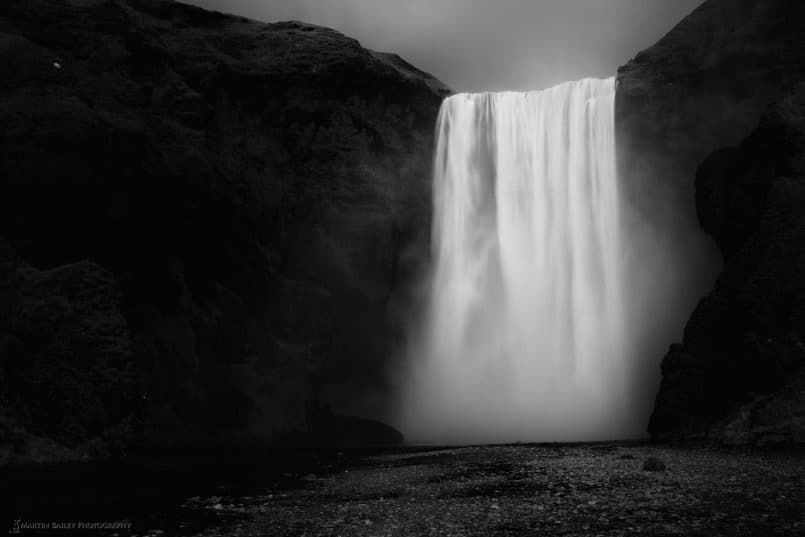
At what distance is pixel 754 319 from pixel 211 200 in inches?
1075

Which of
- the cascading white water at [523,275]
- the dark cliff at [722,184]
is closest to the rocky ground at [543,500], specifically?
the dark cliff at [722,184]

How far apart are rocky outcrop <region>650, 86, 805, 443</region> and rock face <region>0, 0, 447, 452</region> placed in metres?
19.5

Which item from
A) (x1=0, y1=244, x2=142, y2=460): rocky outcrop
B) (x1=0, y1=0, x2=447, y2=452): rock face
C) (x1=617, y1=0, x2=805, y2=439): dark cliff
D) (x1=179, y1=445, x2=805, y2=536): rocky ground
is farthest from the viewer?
(x1=0, y1=0, x2=447, y2=452): rock face

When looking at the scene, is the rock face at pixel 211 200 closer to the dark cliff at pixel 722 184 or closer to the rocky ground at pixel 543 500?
the rocky ground at pixel 543 500

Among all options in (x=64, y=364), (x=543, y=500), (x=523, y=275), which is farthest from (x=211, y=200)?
(x=543, y=500)

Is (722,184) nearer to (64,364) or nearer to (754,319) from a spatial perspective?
(754,319)

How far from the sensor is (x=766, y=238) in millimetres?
25141

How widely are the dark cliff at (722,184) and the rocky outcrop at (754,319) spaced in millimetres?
51

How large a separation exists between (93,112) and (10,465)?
1702 cm

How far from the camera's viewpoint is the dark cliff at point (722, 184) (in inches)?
947

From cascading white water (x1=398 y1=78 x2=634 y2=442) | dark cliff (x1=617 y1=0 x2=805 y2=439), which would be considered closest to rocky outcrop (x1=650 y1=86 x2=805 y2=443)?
dark cliff (x1=617 y1=0 x2=805 y2=439)

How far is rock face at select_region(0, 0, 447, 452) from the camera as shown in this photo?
27.3 metres

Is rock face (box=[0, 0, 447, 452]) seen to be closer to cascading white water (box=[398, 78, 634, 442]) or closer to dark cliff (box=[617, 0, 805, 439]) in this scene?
cascading white water (box=[398, 78, 634, 442])

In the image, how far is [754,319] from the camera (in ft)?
79.1
